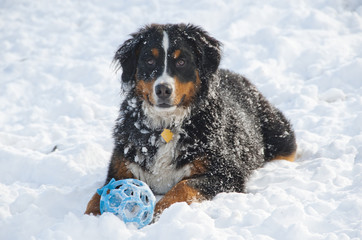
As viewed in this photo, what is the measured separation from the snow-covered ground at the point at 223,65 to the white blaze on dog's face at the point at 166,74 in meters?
1.04

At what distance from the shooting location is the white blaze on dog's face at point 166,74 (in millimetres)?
4109

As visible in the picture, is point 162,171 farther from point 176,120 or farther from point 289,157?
point 289,157

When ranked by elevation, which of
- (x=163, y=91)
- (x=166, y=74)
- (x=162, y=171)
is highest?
(x=166, y=74)

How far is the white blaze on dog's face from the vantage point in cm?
411

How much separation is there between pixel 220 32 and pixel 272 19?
4.16 ft

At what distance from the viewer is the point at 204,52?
4570 mm

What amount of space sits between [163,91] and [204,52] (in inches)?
31.7

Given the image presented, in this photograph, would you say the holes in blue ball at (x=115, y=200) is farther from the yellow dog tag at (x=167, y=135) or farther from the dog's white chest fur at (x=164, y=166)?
the yellow dog tag at (x=167, y=135)

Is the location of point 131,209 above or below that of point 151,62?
below

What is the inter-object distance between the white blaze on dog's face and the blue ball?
879 mm

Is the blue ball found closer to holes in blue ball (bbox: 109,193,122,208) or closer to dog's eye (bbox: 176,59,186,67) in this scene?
holes in blue ball (bbox: 109,193,122,208)

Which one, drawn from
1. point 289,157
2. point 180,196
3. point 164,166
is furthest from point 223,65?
point 180,196

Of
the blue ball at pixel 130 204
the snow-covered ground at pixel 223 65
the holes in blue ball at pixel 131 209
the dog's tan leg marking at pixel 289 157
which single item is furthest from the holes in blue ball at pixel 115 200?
the dog's tan leg marking at pixel 289 157

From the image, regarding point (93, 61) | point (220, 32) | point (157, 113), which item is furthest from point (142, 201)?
point (220, 32)
